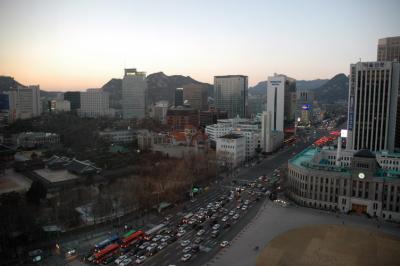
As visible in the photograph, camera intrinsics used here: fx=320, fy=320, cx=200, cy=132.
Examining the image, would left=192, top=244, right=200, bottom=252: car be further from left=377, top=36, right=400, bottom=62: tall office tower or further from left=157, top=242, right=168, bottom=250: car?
left=377, top=36, right=400, bottom=62: tall office tower

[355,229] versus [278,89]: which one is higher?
[278,89]

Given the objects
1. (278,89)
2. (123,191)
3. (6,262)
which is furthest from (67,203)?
(278,89)

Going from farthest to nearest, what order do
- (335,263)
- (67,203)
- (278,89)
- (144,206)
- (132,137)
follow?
(278,89) → (132,137) → (144,206) → (67,203) → (335,263)

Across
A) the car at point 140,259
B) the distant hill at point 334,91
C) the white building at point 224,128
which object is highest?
the distant hill at point 334,91

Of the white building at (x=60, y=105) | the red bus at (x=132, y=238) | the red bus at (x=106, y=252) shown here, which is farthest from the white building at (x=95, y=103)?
the red bus at (x=106, y=252)

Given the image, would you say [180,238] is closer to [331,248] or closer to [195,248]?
[195,248]

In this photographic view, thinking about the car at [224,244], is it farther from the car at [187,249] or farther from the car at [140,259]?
the car at [140,259]

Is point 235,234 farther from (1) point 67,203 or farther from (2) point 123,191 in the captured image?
(1) point 67,203

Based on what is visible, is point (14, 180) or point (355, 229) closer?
point (355, 229)
